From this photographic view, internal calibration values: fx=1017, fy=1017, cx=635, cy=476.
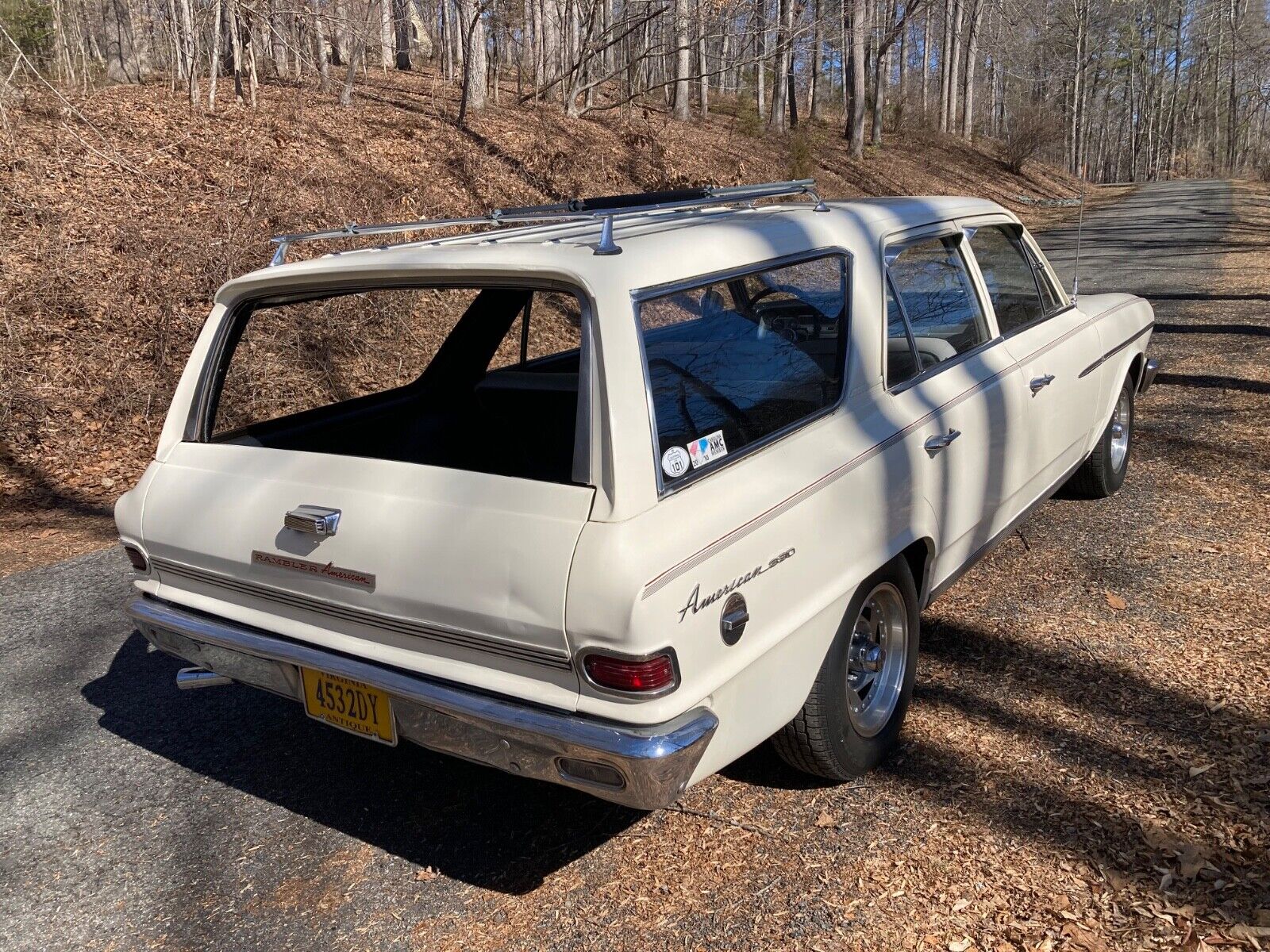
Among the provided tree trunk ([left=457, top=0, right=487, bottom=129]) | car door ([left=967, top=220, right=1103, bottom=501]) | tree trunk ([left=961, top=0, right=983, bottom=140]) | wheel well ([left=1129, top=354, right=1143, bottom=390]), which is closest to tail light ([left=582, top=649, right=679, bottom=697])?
car door ([left=967, top=220, right=1103, bottom=501])

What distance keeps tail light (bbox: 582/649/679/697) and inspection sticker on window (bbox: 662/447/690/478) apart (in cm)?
47

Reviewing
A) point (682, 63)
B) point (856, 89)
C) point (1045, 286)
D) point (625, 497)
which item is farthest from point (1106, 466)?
point (856, 89)

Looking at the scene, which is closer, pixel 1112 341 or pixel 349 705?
pixel 349 705

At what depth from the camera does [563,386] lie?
12.0ft

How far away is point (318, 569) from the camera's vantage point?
2.84m

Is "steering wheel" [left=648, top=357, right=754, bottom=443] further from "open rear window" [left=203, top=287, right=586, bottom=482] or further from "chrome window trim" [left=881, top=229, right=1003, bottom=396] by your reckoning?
"chrome window trim" [left=881, top=229, right=1003, bottom=396]

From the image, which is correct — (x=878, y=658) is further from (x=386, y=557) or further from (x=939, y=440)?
(x=386, y=557)

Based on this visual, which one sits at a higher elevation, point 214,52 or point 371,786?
point 214,52

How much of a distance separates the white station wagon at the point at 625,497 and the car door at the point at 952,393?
0.02 meters

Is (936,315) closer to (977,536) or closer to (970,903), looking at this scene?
(977,536)

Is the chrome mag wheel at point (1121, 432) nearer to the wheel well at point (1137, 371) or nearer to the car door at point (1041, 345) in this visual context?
the wheel well at point (1137, 371)

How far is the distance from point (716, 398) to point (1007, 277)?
7.66ft

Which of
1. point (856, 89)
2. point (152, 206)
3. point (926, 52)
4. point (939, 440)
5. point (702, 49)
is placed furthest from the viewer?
point (926, 52)

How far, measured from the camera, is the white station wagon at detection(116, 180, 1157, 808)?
250cm
